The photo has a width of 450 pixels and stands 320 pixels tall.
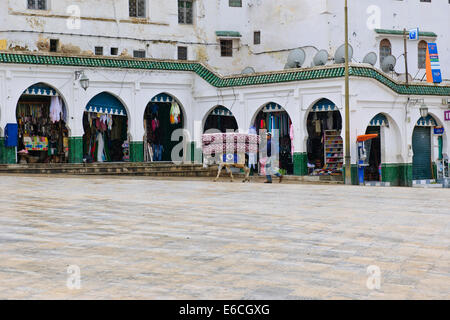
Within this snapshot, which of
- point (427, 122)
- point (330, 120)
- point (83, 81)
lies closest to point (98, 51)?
point (83, 81)

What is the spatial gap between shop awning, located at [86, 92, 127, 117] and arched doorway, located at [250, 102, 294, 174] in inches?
185

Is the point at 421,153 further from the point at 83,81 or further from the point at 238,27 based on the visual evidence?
the point at 83,81

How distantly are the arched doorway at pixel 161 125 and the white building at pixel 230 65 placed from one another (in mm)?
217

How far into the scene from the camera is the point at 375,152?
2389cm

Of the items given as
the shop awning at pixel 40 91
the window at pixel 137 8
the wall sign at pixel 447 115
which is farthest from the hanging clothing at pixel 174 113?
the wall sign at pixel 447 115

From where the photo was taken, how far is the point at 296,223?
8.47 meters

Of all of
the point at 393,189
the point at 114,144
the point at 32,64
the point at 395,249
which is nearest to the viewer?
the point at 395,249

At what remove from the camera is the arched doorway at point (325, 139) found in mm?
22594

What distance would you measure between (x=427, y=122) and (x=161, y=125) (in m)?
9.71

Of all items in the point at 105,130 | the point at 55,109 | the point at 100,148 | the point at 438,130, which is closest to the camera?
the point at 55,109

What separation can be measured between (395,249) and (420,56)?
2432 centimetres
